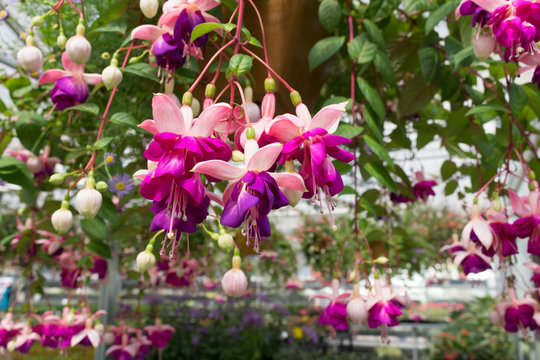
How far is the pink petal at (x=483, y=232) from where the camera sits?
1.65ft

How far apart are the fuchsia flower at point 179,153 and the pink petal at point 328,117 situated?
0.06m

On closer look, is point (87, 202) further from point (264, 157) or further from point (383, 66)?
point (383, 66)

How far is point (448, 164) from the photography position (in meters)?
0.88

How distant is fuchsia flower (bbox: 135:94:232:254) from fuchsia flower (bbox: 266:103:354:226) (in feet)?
0.13

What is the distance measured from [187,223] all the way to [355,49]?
39 centimetres

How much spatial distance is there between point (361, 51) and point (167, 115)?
1.27 ft

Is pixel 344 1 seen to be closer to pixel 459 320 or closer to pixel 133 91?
pixel 133 91

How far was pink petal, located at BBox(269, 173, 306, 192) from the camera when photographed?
0.26 m

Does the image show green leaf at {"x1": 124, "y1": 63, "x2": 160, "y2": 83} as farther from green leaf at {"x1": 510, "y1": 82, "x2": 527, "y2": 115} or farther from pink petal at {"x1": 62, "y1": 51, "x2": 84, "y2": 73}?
green leaf at {"x1": 510, "y1": 82, "x2": 527, "y2": 115}

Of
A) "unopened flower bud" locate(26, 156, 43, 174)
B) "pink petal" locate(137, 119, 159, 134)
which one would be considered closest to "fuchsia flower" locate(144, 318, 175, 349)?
"unopened flower bud" locate(26, 156, 43, 174)

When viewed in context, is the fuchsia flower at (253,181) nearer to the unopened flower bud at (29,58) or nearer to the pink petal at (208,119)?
the pink petal at (208,119)

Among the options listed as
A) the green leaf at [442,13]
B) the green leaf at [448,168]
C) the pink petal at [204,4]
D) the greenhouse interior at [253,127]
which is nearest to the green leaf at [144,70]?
the greenhouse interior at [253,127]

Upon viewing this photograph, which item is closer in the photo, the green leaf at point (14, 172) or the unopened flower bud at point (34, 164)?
the green leaf at point (14, 172)

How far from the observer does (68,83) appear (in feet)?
1.70
